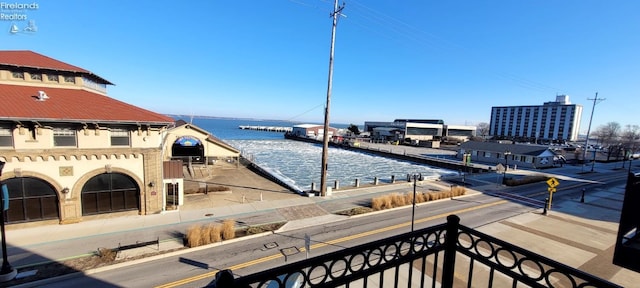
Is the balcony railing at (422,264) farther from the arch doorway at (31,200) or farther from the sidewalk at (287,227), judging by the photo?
the arch doorway at (31,200)

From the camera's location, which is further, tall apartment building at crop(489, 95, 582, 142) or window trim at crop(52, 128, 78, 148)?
tall apartment building at crop(489, 95, 582, 142)

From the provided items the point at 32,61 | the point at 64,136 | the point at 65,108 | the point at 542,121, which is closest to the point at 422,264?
the point at 64,136

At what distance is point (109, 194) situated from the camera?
55.4ft

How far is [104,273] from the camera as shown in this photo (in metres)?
10.8

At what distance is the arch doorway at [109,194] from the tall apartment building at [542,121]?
131672 mm

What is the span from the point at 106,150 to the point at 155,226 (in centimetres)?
→ 557

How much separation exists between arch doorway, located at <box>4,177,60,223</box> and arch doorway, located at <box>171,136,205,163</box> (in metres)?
17.3

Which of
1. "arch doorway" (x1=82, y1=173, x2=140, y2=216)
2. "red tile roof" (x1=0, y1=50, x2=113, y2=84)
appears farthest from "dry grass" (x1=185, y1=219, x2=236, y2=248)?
"red tile roof" (x1=0, y1=50, x2=113, y2=84)

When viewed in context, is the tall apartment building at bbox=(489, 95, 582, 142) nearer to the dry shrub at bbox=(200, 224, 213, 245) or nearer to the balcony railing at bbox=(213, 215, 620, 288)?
the dry shrub at bbox=(200, 224, 213, 245)

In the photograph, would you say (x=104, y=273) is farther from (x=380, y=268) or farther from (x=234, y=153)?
(x=234, y=153)

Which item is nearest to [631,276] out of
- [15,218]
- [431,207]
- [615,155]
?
[431,207]

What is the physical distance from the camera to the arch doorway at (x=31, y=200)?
573 inches

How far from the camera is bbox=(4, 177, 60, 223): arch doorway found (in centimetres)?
1456

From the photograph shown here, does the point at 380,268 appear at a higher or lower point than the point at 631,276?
higher
